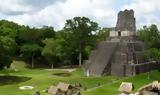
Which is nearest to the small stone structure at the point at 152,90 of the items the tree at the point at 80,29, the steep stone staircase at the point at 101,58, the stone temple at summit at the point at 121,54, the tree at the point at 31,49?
the stone temple at summit at the point at 121,54

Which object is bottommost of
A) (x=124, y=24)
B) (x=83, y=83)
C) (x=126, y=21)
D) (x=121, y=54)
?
(x=83, y=83)

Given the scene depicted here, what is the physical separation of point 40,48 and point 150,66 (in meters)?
35.5

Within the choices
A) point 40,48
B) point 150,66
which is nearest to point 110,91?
point 150,66

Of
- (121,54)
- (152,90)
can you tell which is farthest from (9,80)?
(152,90)

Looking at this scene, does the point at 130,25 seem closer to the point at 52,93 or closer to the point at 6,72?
the point at 6,72

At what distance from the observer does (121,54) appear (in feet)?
266

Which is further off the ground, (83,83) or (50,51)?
(50,51)

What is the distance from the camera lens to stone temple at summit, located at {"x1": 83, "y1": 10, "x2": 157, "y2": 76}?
79062 millimetres

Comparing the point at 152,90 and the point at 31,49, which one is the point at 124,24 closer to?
the point at 31,49

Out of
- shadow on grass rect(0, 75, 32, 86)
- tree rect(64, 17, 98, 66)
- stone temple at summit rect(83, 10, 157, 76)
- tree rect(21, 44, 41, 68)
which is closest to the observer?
shadow on grass rect(0, 75, 32, 86)

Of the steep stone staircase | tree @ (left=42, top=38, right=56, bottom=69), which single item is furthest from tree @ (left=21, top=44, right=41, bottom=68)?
the steep stone staircase

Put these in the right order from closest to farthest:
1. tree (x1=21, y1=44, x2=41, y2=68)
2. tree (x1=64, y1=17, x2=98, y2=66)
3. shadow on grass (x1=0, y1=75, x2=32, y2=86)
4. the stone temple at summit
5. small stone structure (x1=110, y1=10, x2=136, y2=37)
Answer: shadow on grass (x1=0, y1=75, x2=32, y2=86) < the stone temple at summit < small stone structure (x1=110, y1=10, x2=136, y2=37) < tree (x1=64, y1=17, x2=98, y2=66) < tree (x1=21, y1=44, x2=41, y2=68)

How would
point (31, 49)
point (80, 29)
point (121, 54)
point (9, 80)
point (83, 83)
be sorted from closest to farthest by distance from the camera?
point (83, 83) < point (9, 80) < point (121, 54) < point (80, 29) < point (31, 49)

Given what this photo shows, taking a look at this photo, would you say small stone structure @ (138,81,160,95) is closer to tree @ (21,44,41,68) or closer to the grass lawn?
the grass lawn
